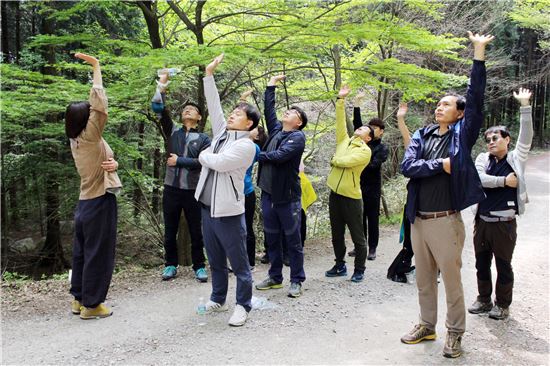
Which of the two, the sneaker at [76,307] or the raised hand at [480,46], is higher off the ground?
the raised hand at [480,46]

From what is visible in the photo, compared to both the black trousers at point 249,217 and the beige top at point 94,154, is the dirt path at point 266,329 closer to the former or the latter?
the black trousers at point 249,217

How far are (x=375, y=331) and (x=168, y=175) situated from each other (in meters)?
3.22

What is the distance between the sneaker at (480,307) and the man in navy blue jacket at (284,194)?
1976 mm

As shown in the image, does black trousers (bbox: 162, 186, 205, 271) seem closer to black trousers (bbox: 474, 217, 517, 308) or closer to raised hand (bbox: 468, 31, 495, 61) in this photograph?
black trousers (bbox: 474, 217, 517, 308)

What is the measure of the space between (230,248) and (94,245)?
1.41m

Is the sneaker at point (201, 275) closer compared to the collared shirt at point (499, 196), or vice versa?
the collared shirt at point (499, 196)

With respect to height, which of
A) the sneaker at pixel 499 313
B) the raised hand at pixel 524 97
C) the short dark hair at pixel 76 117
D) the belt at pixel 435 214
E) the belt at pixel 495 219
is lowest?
the sneaker at pixel 499 313

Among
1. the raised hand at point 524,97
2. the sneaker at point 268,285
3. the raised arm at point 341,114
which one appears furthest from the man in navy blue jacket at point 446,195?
the sneaker at point 268,285

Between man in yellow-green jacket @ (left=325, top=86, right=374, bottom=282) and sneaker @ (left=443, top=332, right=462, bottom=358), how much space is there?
202 centimetres

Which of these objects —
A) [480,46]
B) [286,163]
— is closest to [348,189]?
[286,163]

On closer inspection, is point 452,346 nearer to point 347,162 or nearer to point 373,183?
point 347,162

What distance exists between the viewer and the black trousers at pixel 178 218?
5312 millimetres

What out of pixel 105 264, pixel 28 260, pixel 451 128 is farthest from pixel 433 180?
pixel 28 260

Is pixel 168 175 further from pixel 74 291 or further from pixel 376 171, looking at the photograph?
pixel 376 171
